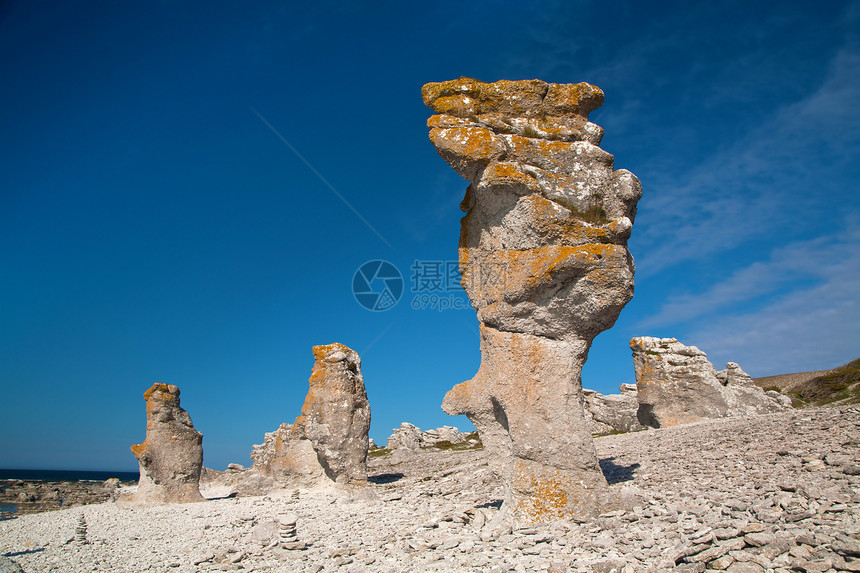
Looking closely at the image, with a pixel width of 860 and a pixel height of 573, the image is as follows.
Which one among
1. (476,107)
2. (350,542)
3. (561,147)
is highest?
(476,107)

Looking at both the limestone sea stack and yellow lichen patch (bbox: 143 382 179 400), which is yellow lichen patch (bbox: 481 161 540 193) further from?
yellow lichen patch (bbox: 143 382 179 400)

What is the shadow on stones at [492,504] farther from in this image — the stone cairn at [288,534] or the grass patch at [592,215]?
the grass patch at [592,215]

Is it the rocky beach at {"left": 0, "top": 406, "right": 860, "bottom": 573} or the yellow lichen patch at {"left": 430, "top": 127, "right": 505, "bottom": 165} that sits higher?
the yellow lichen patch at {"left": 430, "top": 127, "right": 505, "bottom": 165}

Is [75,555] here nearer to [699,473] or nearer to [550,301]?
[550,301]

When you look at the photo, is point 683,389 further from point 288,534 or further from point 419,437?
point 419,437

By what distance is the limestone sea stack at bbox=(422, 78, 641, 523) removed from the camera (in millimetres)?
8477

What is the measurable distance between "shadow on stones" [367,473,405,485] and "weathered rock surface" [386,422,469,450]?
15.8 m

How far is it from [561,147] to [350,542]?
26.6 ft

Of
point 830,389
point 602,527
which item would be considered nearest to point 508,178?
point 602,527

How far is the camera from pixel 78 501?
26031mm

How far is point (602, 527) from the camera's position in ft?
24.2

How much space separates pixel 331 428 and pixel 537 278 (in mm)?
9976

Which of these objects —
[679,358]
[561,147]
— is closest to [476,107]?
[561,147]

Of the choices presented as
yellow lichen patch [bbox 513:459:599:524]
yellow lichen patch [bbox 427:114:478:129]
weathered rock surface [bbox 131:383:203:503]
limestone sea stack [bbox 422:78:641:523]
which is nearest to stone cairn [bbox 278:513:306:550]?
limestone sea stack [bbox 422:78:641:523]
